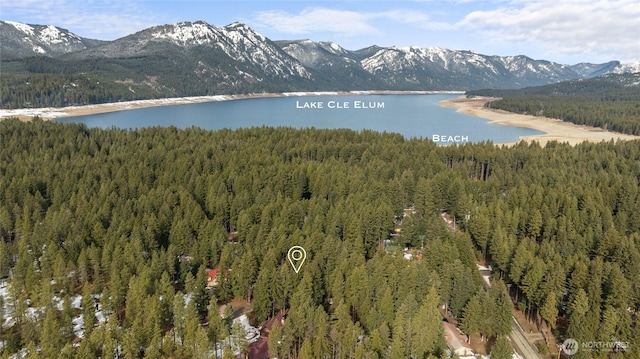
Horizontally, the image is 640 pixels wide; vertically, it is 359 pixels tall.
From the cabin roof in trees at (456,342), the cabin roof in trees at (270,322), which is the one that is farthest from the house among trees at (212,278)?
the cabin roof in trees at (456,342)

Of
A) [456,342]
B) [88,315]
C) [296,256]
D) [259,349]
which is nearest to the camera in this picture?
[88,315]

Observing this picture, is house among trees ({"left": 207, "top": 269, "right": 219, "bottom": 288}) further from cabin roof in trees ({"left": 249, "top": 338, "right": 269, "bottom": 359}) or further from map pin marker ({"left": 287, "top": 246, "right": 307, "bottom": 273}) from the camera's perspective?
cabin roof in trees ({"left": 249, "top": 338, "right": 269, "bottom": 359})

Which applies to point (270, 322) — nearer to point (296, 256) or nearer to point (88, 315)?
point (296, 256)

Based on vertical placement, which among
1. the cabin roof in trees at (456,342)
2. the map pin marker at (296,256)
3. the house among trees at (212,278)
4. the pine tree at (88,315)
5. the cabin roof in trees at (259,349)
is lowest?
the cabin roof in trees at (259,349)

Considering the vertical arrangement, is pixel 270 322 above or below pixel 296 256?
below

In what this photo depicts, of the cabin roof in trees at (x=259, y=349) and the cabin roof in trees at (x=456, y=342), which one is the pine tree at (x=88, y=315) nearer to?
the cabin roof in trees at (x=259, y=349)

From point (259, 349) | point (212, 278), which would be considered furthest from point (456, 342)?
point (212, 278)
